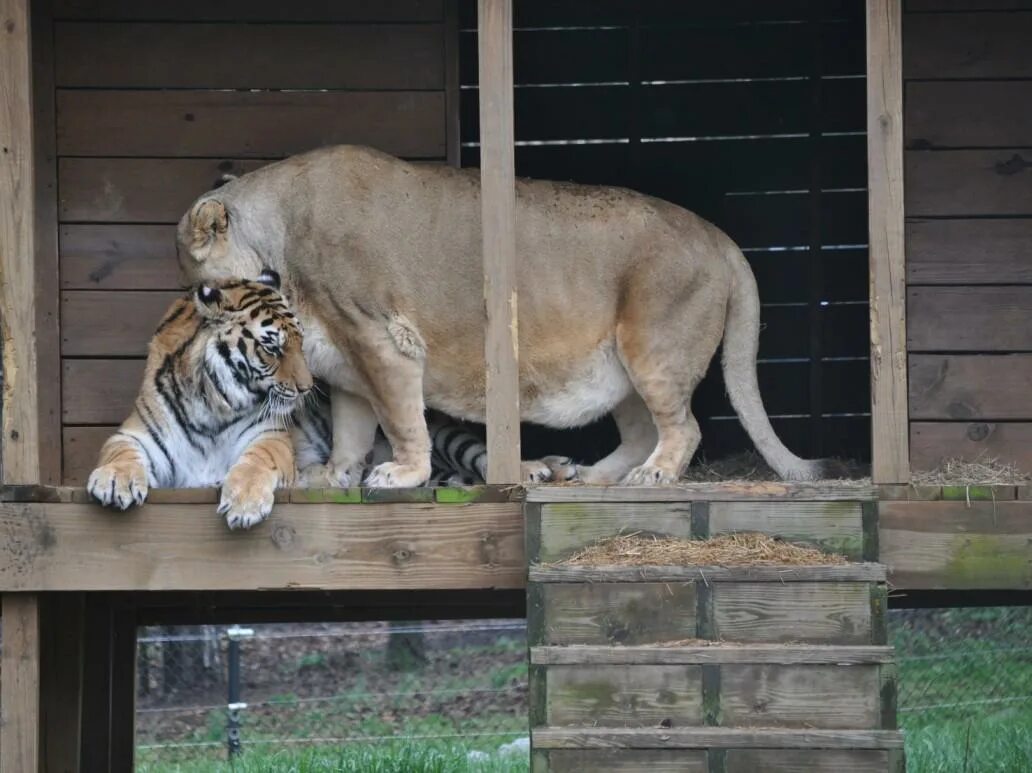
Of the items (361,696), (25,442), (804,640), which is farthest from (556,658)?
(361,696)

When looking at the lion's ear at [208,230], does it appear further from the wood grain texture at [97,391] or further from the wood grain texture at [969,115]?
the wood grain texture at [969,115]

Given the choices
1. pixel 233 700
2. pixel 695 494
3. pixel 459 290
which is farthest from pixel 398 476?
pixel 233 700

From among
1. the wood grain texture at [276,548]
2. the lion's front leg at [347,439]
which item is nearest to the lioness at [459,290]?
the lion's front leg at [347,439]

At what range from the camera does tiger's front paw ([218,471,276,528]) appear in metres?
5.16

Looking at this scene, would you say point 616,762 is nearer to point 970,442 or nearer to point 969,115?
point 970,442

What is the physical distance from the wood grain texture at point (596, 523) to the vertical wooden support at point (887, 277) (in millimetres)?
700

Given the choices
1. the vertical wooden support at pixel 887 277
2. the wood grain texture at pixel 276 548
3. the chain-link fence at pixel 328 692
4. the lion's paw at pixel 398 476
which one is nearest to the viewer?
the vertical wooden support at pixel 887 277

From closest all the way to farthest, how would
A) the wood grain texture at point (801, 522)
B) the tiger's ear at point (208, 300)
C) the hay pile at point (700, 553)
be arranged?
the hay pile at point (700, 553), the wood grain texture at point (801, 522), the tiger's ear at point (208, 300)

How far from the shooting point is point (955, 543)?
5203 mm

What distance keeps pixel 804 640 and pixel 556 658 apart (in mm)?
742

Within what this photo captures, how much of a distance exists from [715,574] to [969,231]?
246 centimetres

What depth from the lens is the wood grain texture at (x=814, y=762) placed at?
178 inches

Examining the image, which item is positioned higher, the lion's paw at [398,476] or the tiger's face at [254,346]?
the tiger's face at [254,346]

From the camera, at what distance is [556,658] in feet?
15.2
